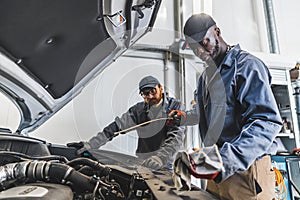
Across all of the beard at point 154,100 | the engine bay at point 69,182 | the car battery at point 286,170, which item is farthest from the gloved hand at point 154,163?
the car battery at point 286,170

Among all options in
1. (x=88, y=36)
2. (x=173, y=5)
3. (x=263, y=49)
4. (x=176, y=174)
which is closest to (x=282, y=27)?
(x=263, y=49)

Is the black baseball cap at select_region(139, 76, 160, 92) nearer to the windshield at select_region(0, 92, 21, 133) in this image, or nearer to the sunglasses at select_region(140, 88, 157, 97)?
the sunglasses at select_region(140, 88, 157, 97)

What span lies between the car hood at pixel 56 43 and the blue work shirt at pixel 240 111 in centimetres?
47

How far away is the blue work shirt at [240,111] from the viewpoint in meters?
0.67

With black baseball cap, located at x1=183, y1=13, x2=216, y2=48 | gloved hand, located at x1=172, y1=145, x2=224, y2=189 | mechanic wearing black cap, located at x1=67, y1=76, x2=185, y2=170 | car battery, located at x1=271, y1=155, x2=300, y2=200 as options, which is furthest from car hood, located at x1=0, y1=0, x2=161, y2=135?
car battery, located at x1=271, y1=155, x2=300, y2=200

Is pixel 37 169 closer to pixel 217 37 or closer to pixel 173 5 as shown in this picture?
pixel 217 37

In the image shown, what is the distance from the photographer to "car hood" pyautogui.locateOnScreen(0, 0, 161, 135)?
2.93ft

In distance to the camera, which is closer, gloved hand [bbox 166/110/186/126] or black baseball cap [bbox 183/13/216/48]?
black baseball cap [bbox 183/13/216/48]

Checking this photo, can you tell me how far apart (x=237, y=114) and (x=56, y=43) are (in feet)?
2.67

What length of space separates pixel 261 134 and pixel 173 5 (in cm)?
270

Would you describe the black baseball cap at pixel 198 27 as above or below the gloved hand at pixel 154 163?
above

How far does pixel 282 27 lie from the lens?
11.5ft

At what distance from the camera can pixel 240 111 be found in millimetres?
879

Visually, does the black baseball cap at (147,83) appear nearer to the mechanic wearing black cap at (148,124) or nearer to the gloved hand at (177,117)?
the mechanic wearing black cap at (148,124)
